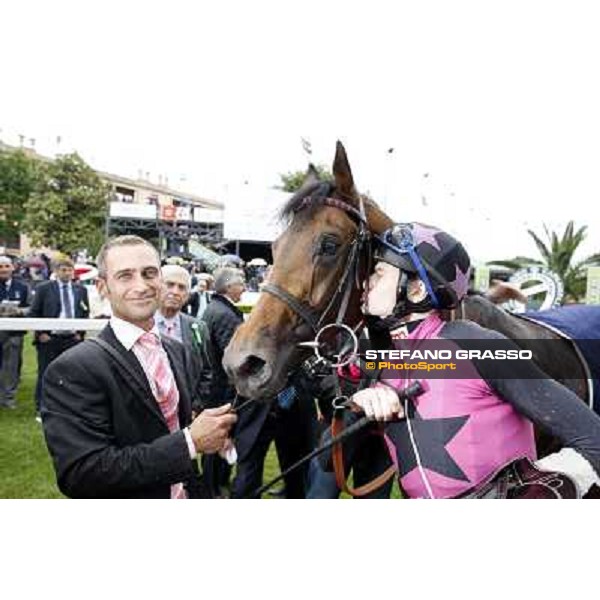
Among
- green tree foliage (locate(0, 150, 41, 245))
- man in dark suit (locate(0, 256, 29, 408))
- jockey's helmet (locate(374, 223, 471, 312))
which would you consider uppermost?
green tree foliage (locate(0, 150, 41, 245))

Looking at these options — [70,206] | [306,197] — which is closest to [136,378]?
[306,197]

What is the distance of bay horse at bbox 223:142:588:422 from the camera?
4.93 ft

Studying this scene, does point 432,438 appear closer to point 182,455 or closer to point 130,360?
point 182,455

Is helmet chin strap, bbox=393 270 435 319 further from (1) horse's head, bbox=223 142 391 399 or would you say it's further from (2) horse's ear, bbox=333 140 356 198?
(2) horse's ear, bbox=333 140 356 198

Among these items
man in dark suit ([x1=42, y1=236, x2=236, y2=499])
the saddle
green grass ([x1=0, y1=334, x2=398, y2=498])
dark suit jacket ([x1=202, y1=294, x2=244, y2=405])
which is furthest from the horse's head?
green grass ([x1=0, y1=334, x2=398, y2=498])

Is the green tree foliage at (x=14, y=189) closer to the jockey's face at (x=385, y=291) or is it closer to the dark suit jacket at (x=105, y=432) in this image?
the dark suit jacket at (x=105, y=432)

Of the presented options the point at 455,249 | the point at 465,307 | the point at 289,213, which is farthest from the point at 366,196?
the point at 455,249

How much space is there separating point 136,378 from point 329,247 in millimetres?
641

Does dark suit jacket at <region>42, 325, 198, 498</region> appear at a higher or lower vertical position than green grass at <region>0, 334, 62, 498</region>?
higher

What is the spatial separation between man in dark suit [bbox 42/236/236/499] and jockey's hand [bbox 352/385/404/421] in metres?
0.34

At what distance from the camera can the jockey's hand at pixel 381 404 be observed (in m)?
1.02

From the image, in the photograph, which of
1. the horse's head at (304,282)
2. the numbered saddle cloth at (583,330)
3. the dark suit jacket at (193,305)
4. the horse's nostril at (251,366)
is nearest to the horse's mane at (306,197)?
the horse's head at (304,282)

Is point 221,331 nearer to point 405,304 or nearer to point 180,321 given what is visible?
point 180,321
